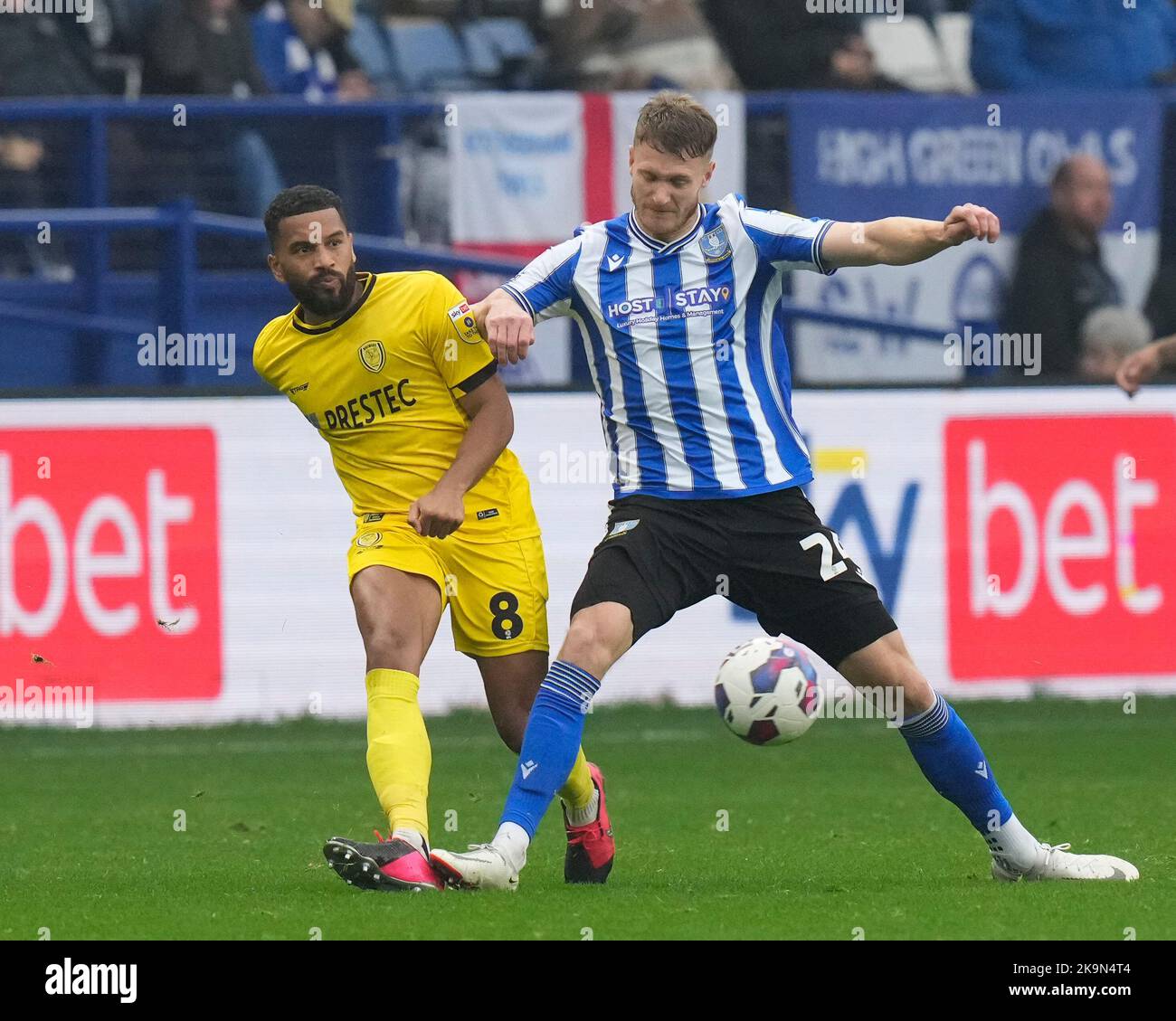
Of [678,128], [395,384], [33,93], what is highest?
[33,93]

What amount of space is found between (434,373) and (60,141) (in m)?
6.19

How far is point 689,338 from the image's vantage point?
590 centimetres

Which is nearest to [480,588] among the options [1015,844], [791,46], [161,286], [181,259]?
[1015,844]

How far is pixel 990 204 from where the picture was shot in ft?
40.6

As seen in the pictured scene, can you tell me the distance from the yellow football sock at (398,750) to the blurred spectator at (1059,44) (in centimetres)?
837

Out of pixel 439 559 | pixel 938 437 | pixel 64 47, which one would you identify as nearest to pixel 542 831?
pixel 439 559

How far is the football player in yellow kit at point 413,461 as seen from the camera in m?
6.02

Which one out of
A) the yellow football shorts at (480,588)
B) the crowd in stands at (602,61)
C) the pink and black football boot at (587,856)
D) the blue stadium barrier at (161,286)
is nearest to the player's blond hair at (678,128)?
the yellow football shorts at (480,588)

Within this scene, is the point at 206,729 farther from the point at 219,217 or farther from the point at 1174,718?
the point at 1174,718

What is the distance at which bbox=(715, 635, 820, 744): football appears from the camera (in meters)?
6.23

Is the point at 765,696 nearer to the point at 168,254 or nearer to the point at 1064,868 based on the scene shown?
the point at 1064,868

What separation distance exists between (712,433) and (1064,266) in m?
6.91

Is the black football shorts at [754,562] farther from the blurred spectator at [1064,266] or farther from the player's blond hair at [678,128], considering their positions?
the blurred spectator at [1064,266]

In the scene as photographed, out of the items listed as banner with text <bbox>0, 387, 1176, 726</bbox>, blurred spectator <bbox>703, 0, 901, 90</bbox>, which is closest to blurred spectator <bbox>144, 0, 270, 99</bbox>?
blurred spectator <bbox>703, 0, 901, 90</bbox>
